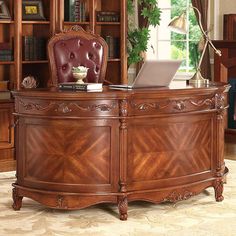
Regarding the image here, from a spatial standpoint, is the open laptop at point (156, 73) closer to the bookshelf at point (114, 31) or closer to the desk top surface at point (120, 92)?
the desk top surface at point (120, 92)

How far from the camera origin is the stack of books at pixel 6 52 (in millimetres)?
7090

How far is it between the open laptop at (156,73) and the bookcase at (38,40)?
1.94 m

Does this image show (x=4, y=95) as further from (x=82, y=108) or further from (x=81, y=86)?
(x=82, y=108)

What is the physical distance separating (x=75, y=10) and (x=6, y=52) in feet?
3.30

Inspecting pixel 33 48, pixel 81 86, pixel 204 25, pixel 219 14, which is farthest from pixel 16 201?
pixel 219 14

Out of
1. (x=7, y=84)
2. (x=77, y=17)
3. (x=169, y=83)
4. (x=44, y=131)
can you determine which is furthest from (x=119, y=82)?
(x=44, y=131)

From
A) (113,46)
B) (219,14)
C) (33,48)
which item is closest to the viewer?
(33,48)

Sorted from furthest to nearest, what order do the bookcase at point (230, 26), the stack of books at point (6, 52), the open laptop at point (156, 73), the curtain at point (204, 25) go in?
the curtain at point (204, 25)
the bookcase at point (230, 26)
the stack of books at point (6, 52)
the open laptop at point (156, 73)

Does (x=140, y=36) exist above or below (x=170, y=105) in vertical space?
above

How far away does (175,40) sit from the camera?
10.0 metres

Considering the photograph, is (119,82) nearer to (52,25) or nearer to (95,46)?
(52,25)

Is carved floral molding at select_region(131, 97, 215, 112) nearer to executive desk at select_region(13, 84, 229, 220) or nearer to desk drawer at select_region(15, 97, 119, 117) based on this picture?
executive desk at select_region(13, 84, 229, 220)

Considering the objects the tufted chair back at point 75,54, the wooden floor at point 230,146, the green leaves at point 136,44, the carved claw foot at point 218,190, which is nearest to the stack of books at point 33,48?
the tufted chair back at point 75,54

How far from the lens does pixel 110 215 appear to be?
197 inches
